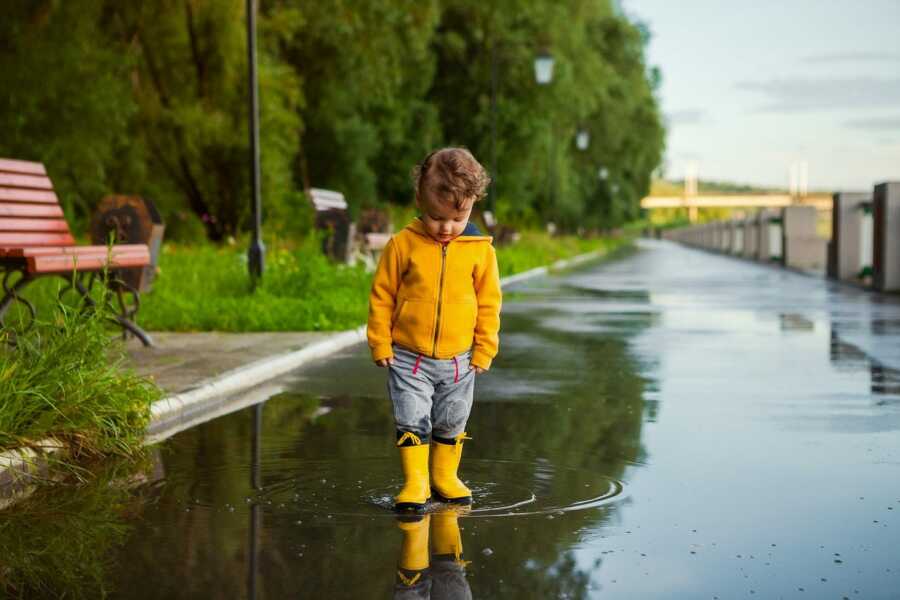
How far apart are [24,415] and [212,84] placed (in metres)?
24.7

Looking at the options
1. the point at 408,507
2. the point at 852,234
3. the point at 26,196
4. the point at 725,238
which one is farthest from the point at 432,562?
the point at 725,238

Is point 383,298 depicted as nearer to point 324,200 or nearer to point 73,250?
point 73,250

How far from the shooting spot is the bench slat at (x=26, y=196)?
10789 mm

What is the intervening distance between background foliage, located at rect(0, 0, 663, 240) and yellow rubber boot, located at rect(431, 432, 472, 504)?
16251 mm

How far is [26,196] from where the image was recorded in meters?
11.1

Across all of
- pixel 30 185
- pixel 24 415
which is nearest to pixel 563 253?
pixel 30 185

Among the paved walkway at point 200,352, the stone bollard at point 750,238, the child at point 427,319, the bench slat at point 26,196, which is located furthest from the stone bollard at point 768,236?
Answer: the child at point 427,319

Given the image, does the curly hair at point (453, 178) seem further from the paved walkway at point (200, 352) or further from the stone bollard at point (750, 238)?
the stone bollard at point (750, 238)

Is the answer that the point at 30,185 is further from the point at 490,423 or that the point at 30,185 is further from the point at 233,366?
the point at 490,423

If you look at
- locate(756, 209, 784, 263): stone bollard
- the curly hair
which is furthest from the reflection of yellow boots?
locate(756, 209, 784, 263): stone bollard

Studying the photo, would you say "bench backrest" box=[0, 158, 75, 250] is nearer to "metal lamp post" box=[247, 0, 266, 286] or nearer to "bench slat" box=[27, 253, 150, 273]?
"bench slat" box=[27, 253, 150, 273]

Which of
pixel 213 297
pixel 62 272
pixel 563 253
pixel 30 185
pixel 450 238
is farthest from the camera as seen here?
pixel 563 253

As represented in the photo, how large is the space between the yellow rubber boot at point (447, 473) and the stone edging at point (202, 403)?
6.06ft

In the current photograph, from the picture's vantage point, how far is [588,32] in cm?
6003
